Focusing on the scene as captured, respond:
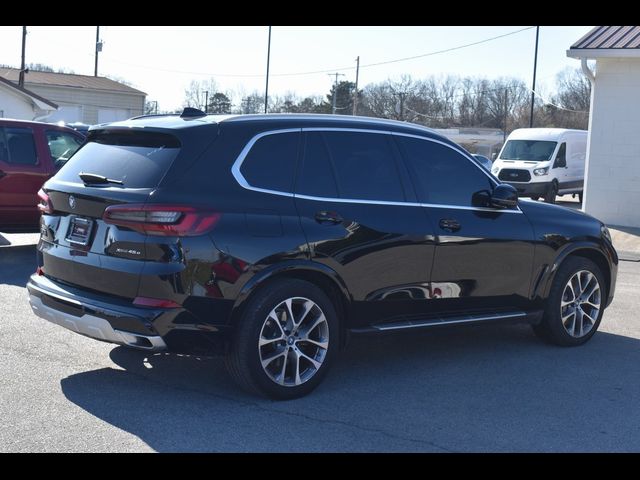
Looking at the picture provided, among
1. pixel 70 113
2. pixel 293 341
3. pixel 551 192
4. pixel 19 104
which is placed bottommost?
pixel 293 341

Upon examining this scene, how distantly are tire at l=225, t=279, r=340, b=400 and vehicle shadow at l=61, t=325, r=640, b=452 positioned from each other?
0.47 ft

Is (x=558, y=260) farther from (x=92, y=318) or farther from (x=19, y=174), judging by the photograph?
(x=19, y=174)

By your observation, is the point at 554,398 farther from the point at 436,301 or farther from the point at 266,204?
the point at 266,204

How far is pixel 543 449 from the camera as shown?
5.04 metres

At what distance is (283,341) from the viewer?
5762mm

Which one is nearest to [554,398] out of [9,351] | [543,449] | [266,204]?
[543,449]

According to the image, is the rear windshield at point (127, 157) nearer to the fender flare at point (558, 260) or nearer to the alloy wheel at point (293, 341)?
the alloy wheel at point (293, 341)

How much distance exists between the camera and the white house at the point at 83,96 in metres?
47.9

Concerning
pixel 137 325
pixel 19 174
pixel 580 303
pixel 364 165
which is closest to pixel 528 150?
pixel 19 174

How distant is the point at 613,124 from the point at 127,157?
549 inches

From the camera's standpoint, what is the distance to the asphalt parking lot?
505 centimetres

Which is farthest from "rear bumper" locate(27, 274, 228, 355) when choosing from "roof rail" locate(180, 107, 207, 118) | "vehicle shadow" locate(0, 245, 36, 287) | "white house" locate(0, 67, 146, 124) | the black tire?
"white house" locate(0, 67, 146, 124)

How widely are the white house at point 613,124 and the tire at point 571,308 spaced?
34.7 feet

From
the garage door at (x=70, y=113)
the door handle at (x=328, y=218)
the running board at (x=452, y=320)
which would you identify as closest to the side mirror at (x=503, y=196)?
the running board at (x=452, y=320)
